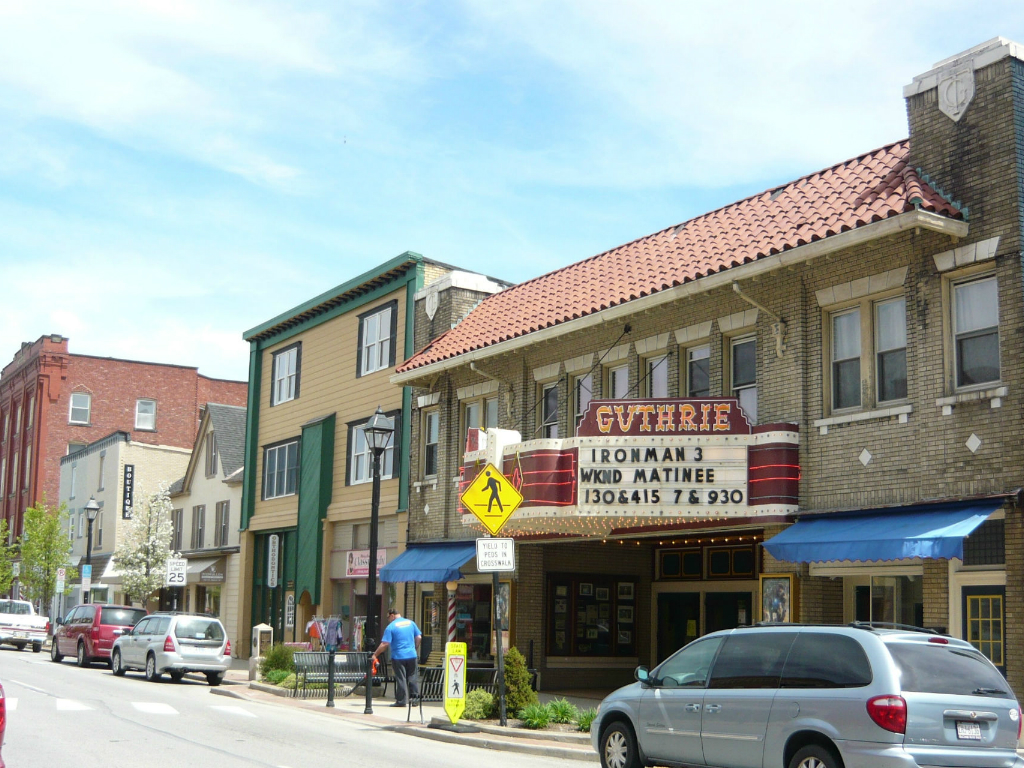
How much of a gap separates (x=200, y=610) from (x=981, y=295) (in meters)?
35.7

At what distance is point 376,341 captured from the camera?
3219 centimetres

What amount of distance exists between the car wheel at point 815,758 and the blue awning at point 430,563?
14.8 meters

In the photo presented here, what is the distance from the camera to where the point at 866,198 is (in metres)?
17.4

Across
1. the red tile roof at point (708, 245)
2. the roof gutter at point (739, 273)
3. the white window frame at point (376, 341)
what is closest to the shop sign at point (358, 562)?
the white window frame at point (376, 341)

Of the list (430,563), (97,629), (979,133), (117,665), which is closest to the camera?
(979,133)

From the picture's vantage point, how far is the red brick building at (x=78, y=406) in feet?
212

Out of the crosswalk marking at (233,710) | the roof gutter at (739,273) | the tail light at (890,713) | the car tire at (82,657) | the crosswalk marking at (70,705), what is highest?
the roof gutter at (739,273)

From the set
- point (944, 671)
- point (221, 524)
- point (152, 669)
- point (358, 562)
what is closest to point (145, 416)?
point (221, 524)

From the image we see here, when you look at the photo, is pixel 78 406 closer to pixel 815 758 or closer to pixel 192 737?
pixel 192 737

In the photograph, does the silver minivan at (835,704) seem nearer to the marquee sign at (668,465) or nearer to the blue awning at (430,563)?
the marquee sign at (668,465)

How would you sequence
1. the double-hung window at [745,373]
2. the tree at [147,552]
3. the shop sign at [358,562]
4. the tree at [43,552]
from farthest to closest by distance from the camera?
the tree at [43,552] < the tree at [147,552] < the shop sign at [358,562] < the double-hung window at [745,373]

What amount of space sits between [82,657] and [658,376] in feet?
62.3

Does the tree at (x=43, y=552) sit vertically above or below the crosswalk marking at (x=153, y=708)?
above

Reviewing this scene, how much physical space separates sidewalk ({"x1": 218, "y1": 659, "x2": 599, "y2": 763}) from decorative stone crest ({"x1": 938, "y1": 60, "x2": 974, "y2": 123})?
985 cm
